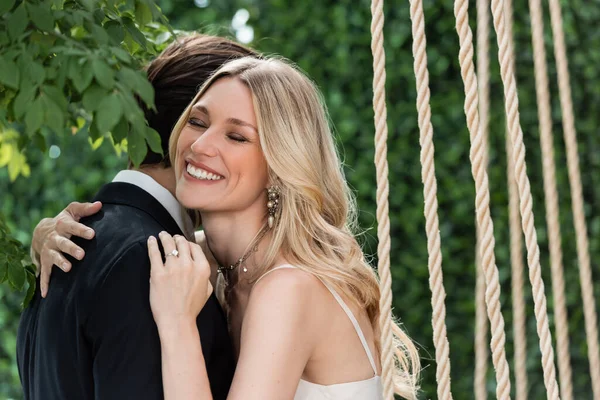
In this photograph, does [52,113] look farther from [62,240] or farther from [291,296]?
[291,296]

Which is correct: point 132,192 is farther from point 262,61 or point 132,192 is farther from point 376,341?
point 376,341

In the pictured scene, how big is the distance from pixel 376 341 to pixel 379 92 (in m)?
0.71

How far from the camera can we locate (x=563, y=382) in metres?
1.67

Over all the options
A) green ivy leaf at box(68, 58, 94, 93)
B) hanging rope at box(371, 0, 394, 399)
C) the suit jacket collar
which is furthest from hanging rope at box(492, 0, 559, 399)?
the suit jacket collar

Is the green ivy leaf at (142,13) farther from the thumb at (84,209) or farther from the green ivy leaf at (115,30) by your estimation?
the thumb at (84,209)

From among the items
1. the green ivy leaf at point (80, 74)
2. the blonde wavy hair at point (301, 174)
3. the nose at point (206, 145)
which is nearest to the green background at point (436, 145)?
the blonde wavy hair at point (301, 174)

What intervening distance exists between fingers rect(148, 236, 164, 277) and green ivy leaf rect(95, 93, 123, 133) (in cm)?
44

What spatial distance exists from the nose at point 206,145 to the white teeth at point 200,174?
0.03 m

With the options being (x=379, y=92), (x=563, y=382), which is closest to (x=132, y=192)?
(x=379, y=92)

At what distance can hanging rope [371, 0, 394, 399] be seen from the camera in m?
1.37

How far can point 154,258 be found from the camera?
5.11 ft

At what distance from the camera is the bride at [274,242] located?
161 centimetres

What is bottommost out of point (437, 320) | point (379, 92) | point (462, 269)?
point (462, 269)

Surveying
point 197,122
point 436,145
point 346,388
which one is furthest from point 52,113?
point 436,145
